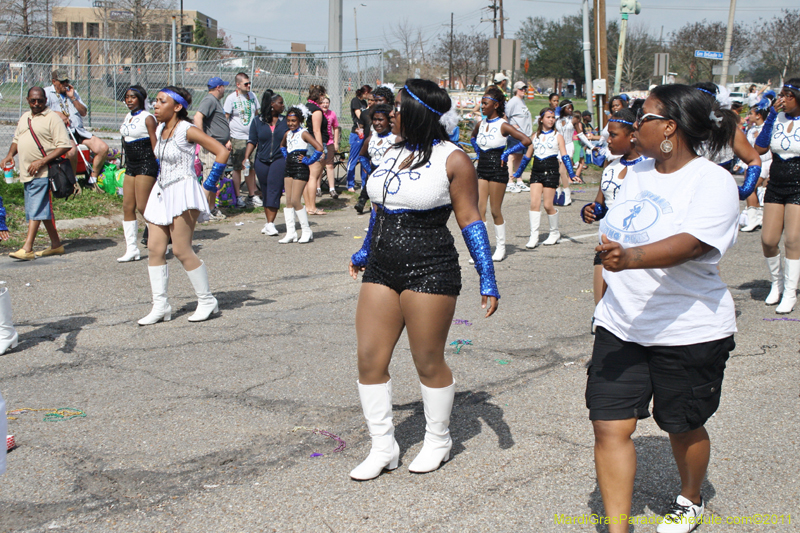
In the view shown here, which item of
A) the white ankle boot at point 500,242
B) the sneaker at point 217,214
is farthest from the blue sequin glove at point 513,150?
the sneaker at point 217,214

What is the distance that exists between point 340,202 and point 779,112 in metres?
8.79

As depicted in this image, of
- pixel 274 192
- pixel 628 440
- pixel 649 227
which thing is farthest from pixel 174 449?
pixel 274 192

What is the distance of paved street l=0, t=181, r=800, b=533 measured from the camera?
327 centimetres

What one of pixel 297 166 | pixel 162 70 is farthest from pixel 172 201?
pixel 162 70

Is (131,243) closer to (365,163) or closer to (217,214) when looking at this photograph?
(217,214)

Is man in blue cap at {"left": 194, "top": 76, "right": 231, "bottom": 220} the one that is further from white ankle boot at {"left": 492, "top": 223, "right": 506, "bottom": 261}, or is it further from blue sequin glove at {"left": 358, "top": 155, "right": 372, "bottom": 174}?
white ankle boot at {"left": 492, "top": 223, "right": 506, "bottom": 261}

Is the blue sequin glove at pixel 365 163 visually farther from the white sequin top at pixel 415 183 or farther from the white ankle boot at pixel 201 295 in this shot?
the white sequin top at pixel 415 183

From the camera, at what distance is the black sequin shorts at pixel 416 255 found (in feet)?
11.0

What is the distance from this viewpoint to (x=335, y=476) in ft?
11.7

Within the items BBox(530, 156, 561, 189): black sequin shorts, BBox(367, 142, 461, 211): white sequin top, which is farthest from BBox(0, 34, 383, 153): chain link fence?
BBox(367, 142, 461, 211): white sequin top

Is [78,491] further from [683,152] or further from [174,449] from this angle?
[683,152]

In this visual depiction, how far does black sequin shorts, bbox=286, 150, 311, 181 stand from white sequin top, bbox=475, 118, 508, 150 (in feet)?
8.17

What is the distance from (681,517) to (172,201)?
4.63 metres

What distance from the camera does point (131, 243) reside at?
855 centimetres
